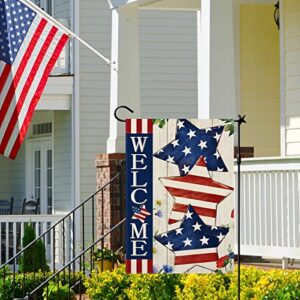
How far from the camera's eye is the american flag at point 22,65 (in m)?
17.8

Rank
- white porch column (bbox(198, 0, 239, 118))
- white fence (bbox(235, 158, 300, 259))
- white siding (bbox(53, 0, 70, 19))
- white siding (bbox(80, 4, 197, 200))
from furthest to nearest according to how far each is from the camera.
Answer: white siding (bbox(53, 0, 70, 19)), white siding (bbox(80, 4, 197, 200)), white porch column (bbox(198, 0, 239, 118)), white fence (bbox(235, 158, 300, 259))

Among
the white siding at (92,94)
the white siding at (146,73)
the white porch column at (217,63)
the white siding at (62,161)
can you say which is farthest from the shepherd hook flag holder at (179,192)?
the white siding at (62,161)

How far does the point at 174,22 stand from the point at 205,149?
12889mm

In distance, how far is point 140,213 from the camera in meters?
12.5

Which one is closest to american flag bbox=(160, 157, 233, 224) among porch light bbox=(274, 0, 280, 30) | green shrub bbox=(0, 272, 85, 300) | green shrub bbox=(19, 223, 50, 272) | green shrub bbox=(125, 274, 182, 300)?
green shrub bbox=(125, 274, 182, 300)

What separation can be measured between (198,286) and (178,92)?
1127 centimetres

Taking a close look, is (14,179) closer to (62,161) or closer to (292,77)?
(62,161)

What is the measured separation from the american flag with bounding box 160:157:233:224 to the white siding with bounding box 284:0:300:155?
5819 mm

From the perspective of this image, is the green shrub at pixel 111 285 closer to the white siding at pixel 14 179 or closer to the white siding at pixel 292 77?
the white siding at pixel 292 77

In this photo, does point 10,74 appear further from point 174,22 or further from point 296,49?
point 174,22

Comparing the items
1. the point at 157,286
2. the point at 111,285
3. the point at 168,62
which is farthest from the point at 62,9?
the point at 157,286

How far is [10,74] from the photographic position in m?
18.2

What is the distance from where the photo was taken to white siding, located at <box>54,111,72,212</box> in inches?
999

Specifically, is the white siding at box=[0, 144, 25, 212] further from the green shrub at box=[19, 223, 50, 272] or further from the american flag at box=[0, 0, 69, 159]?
the american flag at box=[0, 0, 69, 159]
